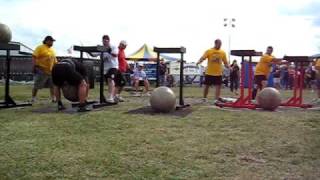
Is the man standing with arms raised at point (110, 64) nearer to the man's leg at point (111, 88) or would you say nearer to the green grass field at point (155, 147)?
the man's leg at point (111, 88)

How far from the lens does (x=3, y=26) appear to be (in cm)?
1224

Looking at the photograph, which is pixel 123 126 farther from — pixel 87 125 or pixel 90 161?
pixel 90 161

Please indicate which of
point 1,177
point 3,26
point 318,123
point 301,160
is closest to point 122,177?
point 1,177

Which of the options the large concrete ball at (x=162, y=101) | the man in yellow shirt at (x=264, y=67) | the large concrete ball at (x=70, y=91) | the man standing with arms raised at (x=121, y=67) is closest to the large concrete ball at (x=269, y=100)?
the large concrete ball at (x=162, y=101)

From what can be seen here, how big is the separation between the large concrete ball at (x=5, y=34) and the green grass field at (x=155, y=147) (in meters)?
2.51

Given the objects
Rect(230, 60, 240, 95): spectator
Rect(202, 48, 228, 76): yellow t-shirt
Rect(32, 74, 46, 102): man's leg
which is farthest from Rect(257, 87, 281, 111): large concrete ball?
Rect(230, 60, 240, 95): spectator

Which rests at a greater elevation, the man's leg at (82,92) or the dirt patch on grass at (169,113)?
the man's leg at (82,92)

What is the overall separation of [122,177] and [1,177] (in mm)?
1218

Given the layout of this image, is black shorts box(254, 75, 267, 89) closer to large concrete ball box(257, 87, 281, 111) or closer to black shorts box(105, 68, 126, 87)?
large concrete ball box(257, 87, 281, 111)

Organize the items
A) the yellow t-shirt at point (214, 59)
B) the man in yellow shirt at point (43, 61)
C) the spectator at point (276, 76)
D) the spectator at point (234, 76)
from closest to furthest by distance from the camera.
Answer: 1. the man in yellow shirt at point (43, 61)
2. the yellow t-shirt at point (214, 59)
3. the spectator at point (276, 76)
4. the spectator at point (234, 76)

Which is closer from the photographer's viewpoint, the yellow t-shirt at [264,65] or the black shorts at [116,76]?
the black shorts at [116,76]

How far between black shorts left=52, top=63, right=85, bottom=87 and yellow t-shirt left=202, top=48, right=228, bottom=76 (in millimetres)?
4790

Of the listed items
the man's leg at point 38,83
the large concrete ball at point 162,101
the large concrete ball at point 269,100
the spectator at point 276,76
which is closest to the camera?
the large concrete ball at point 162,101

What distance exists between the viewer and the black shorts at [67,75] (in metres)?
11.1
